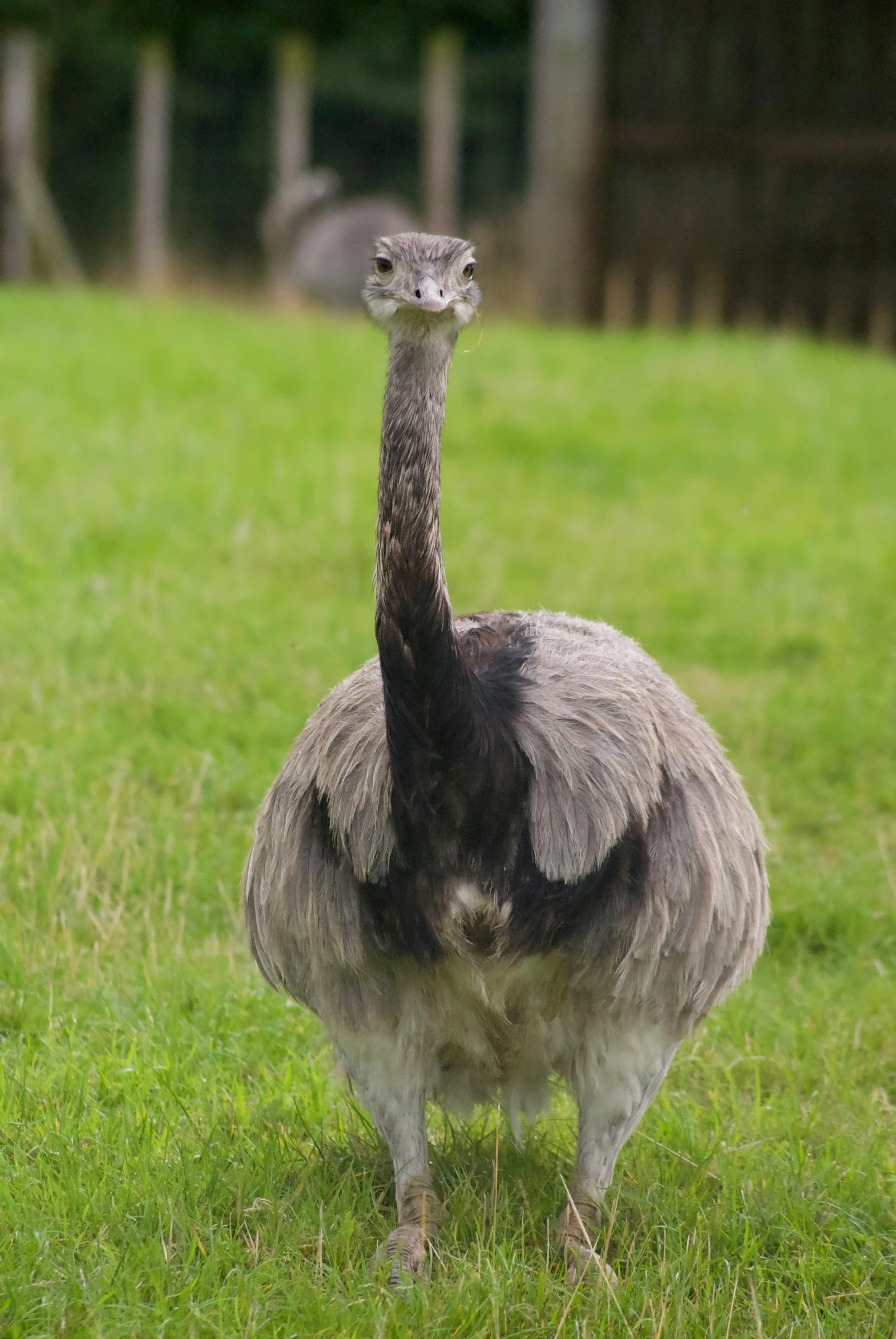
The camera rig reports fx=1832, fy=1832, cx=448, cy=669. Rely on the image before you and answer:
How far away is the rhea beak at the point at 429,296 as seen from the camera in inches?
132

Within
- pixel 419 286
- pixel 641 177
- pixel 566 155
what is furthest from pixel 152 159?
pixel 419 286

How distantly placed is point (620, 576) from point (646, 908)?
4.90m

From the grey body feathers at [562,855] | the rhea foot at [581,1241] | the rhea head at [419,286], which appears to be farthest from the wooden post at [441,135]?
the rhea foot at [581,1241]

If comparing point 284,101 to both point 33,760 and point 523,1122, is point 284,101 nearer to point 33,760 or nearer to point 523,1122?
point 33,760

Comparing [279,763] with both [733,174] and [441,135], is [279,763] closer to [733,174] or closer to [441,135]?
[733,174]

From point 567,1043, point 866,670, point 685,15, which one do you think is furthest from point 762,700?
point 685,15

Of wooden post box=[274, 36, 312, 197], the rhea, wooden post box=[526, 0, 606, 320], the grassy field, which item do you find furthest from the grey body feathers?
wooden post box=[274, 36, 312, 197]

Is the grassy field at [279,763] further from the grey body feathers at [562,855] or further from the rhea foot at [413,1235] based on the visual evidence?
the grey body feathers at [562,855]

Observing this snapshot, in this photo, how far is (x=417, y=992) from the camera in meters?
3.76

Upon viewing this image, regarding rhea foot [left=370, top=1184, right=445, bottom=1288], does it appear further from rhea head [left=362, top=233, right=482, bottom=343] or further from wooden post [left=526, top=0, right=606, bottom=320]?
wooden post [left=526, top=0, right=606, bottom=320]

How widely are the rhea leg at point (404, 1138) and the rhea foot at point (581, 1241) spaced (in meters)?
0.26

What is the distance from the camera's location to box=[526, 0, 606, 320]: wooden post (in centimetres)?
1515

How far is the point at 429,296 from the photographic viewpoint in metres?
3.37

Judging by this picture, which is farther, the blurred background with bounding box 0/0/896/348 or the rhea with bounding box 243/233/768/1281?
the blurred background with bounding box 0/0/896/348
